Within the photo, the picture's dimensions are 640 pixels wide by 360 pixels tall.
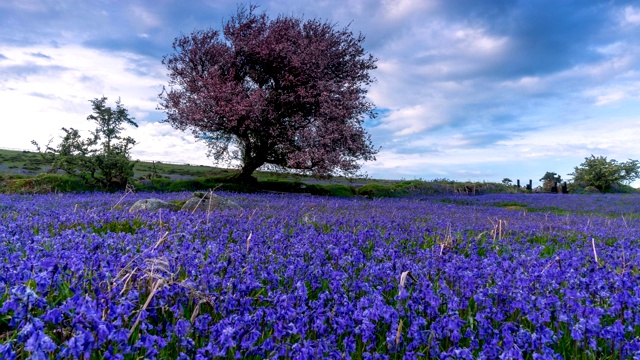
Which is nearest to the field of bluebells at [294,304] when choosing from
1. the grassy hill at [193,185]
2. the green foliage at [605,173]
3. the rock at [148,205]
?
the rock at [148,205]

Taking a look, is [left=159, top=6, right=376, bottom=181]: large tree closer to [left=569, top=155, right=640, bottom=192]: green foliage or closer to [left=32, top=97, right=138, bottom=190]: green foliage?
[left=32, top=97, right=138, bottom=190]: green foliage

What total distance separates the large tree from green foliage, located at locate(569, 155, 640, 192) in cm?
3030

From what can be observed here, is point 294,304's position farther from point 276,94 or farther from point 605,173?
point 605,173

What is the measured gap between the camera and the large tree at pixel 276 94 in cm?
2034

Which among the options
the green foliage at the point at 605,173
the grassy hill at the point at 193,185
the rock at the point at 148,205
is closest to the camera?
the rock at the point at 148,205

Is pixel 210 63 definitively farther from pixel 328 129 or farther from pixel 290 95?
pixel 328 129

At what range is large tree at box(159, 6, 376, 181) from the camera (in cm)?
2034

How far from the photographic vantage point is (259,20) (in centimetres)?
2312

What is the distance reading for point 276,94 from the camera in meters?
21.8

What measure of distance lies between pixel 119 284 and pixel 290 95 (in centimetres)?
1889

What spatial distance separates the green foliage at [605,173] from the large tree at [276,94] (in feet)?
99.4

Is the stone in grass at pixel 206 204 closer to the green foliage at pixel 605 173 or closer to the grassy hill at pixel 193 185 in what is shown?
the grassy hill at pixel 193 185

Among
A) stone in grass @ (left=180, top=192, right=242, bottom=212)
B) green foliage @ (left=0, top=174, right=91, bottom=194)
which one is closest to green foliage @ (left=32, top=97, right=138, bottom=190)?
green foliage @ (left=0, top=174, right=91, bottom=194)

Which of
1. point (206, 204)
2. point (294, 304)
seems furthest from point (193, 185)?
point (294, 304)
